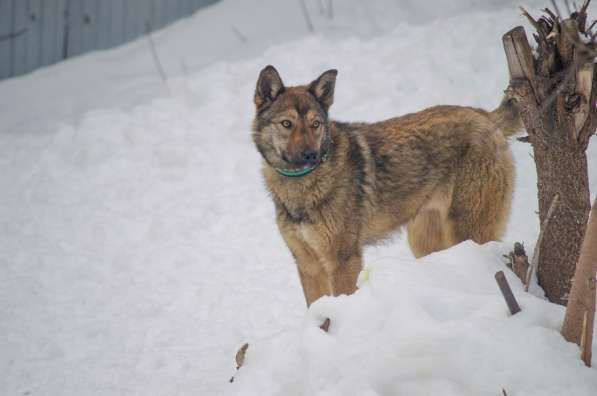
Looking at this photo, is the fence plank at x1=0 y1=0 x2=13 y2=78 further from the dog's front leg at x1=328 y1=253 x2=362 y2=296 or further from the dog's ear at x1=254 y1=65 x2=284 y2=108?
the dog's front leg at x1=328 y1=253 x2=362 y2=296

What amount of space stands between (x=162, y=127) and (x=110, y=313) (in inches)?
119

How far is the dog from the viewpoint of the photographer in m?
4.53

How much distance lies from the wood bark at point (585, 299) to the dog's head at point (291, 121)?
91.0 inches

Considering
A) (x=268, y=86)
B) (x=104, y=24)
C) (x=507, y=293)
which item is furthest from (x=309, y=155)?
(x=104, y=24)

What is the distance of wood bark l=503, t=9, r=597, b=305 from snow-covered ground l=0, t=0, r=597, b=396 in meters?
0.25

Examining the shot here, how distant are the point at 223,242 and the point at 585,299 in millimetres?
4485

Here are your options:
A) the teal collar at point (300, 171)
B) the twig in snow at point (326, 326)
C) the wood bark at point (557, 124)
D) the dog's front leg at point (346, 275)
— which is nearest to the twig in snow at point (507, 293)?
the wood bark at point (557, 124)

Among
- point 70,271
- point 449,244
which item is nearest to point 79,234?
point 70,271

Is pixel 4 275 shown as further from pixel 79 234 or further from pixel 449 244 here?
pixel 449 244

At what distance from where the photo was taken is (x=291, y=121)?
4473 mm

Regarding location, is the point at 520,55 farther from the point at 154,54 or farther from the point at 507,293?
the point at 154,54

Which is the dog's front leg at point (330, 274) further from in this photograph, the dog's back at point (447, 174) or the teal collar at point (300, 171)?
the teal collar at point (300, 171)

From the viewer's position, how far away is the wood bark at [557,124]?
101 inches

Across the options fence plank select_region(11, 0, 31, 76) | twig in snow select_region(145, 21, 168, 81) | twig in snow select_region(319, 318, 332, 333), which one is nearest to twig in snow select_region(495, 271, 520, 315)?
twig in snow select_region(319, 318, 332, 333)
